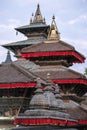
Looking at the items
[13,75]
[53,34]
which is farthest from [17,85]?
[53,34]

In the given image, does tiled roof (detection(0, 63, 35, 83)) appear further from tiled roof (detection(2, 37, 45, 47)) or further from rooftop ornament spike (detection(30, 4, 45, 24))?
rooftop ornament spike (detection(30, 4, 45, 24))

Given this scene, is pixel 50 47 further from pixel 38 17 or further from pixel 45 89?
pixel 38 17

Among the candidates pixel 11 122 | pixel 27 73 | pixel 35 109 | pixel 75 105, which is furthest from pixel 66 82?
pixel 35 109

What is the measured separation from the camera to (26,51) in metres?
28.5

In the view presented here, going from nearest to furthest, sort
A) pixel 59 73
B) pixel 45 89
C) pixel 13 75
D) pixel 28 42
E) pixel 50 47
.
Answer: pixel 45 89 → pixel 13 75 → pixel 59 73 → pixel 50 47 → pixel 28 42

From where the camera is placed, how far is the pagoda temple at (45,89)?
740 inches

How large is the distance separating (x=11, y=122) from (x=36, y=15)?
2056 cm

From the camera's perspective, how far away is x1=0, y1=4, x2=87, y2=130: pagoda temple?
61.7ft

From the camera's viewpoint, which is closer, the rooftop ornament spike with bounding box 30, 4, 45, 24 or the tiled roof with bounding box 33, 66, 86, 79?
the tiled roof with bounding box 33, 66, 86, 79

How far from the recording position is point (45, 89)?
20047 millimetres

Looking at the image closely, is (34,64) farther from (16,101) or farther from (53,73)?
(16,101)

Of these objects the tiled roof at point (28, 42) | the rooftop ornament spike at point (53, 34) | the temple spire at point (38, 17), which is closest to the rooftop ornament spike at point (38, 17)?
the temple spire at point (38, 17)

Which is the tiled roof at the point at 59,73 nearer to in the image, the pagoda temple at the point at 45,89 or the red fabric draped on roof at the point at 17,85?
the pagoda temple at the point at 45,89

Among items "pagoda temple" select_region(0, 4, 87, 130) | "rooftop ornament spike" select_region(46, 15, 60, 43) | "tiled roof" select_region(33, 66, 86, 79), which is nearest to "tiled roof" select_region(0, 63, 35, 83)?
"pagoda temple" select_region(0, 4, 87, 130)
